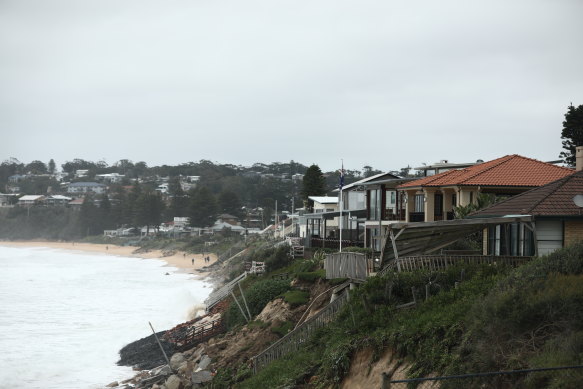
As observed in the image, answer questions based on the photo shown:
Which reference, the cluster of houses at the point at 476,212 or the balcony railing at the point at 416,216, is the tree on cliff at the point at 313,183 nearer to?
the cluster of houses at the point at 476,212

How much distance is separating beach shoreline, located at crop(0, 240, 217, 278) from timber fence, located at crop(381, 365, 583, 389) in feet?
227

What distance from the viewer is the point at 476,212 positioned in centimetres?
2388

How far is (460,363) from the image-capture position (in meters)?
13.2

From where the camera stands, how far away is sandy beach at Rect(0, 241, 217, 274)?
9710 centimetres

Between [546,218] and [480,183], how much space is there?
1237cm

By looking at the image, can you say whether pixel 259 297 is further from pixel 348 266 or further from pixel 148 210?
pixel 148 210

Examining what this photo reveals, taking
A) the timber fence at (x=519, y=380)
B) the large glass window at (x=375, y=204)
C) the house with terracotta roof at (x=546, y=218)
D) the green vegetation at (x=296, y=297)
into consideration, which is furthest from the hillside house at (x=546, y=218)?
the large glass window at (x=375, y=204)

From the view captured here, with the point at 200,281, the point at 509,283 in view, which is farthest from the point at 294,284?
the point at 200,281

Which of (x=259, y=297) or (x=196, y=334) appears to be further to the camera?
(x=196, y=334)

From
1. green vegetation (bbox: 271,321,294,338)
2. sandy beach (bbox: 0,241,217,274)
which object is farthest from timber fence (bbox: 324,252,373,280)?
sandy beach (bbox: 0,241,217,274)

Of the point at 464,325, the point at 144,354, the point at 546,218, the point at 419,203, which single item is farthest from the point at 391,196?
the point at 464,325

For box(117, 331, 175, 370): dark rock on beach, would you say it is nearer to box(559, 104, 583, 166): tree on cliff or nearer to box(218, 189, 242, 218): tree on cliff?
box(559, 104, 583, 166): tree on cliff

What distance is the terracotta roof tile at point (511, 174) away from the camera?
31.7 m

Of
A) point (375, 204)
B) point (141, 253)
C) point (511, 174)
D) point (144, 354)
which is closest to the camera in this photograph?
point (511, 174)
